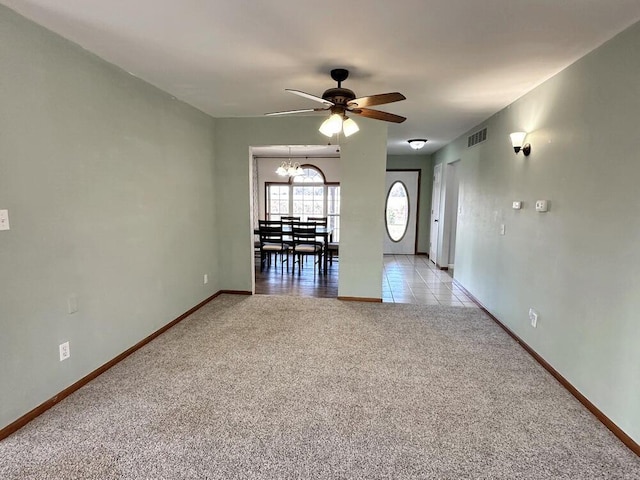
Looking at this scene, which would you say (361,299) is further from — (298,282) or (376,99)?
(376,99)

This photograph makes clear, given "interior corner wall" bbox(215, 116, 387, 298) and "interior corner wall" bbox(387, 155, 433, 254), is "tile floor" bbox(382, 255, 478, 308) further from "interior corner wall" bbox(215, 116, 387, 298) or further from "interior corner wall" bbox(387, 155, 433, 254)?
"interior corner wall" bbox(387, 155, 433, 254)

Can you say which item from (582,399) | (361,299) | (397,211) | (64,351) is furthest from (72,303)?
(397,211)

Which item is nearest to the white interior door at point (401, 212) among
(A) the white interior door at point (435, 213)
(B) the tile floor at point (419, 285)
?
(A) the white interior door at point (435, 213)

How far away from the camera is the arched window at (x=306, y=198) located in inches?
331

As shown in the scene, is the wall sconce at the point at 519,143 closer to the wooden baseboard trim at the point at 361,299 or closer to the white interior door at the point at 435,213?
the wooden baseboard trim at the point at 361,299

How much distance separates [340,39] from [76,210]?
2150 millimetres

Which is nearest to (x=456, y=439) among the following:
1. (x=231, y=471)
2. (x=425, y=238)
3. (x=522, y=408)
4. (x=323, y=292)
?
(x=522, y=408)

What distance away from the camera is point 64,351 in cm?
226

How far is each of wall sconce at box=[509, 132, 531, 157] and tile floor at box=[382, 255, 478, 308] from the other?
6.63ft

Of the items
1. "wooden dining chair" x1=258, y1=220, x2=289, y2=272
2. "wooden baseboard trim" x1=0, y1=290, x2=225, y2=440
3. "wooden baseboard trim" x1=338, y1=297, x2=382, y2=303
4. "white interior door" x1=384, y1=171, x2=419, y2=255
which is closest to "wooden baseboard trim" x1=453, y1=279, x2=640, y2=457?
"wooden baseboard trim" x1=338, y1=297, x2=382, y2=303

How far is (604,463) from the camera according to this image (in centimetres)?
174

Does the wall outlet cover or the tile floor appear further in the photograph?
the tile floor

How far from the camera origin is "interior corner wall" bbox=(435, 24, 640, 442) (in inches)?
76.0

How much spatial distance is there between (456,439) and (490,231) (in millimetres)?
2795
